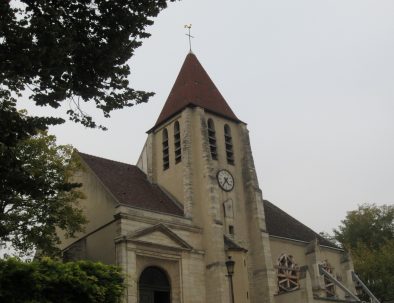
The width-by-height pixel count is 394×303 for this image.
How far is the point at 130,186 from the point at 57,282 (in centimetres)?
→ 1288

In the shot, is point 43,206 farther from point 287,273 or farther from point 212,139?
point 287,273

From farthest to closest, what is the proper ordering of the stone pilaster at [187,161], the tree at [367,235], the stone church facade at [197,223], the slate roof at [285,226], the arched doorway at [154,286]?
the tree at [367,235] → the slate roof at [285,226] → the stone pilaster at [187,161] → the stone church facade at [197,223] → the arched doorway at [154,286]

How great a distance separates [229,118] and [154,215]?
31.3ft

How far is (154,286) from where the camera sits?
24844mm

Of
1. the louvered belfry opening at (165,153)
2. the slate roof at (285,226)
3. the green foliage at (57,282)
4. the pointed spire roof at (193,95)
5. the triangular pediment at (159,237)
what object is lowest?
the green foliage at (57,282)

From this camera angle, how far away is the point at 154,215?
25719 mm

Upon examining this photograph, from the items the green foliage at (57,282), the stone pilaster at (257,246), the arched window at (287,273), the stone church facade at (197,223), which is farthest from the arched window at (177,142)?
the green foliage at (57,282)

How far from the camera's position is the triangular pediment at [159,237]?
80.1 ft

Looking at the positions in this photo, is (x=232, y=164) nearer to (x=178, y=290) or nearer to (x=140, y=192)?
(x=140, y=192)

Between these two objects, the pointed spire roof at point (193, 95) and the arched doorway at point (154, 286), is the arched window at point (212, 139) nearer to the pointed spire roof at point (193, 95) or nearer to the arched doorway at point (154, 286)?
the pointed spire roof at point (193, 95)

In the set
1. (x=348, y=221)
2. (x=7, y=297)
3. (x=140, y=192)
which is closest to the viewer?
(x=7, y=297)

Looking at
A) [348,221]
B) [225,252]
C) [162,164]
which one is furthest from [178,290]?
[348,221]

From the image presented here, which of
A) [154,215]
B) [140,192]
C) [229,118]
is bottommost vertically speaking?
[154,215]

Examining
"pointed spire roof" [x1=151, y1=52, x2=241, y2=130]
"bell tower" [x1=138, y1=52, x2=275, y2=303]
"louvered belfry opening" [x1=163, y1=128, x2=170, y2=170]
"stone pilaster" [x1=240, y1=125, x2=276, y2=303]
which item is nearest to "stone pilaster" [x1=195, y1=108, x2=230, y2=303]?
"bell tower" [x1=138, y1=52, x2=275, y2=303]
